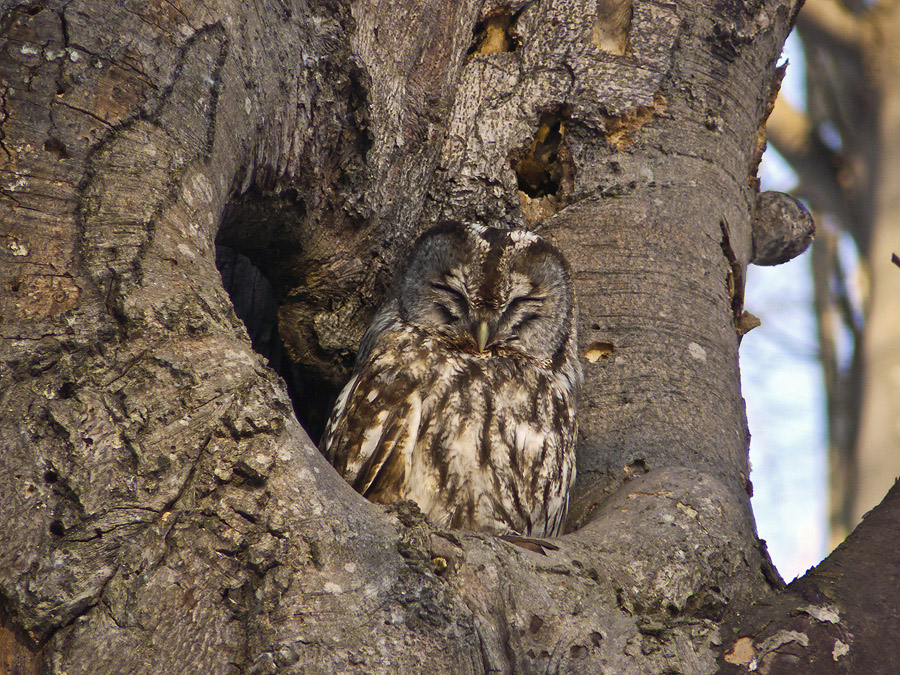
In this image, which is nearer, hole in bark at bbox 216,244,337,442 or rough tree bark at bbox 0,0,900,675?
rough tree bark at bbox 0,0,900,675

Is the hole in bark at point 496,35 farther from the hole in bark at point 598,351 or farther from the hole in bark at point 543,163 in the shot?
the hole in bark at point 598,351

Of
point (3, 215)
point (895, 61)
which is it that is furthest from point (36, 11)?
point (895, 61)

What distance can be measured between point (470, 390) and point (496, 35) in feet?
4.26

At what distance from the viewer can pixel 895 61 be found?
643cm

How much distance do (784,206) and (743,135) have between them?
0.44 meters

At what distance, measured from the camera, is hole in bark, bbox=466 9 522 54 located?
9.11ft

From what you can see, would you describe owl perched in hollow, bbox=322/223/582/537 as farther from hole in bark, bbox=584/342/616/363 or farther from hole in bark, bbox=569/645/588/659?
hole in bark, bbox=569/645/588/659

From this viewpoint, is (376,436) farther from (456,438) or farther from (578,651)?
(578,651)

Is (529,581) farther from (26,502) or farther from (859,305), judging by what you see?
(859,305)

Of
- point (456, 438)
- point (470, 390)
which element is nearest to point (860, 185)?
point (470, 390)

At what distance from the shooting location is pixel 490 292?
2.52 metres

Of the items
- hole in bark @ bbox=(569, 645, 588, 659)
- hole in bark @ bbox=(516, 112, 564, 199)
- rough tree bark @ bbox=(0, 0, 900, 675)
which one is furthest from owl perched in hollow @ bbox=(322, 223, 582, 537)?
hole in bark @ bbox=(569, 645, 588, 659)

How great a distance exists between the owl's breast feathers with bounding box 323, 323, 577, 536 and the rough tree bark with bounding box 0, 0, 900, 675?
20 cm

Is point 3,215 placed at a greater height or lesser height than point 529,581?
greater
